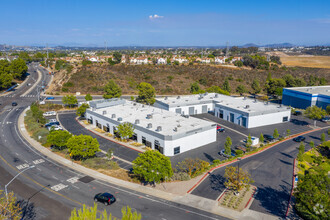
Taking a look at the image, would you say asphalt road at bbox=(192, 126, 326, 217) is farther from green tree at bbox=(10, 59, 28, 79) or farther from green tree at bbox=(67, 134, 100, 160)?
green tree at bbox=(10, 59, 28, 79)

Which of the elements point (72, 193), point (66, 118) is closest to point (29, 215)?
point (72, 193)

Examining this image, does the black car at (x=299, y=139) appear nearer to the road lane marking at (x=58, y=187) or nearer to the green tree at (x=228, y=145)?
the green tree at (x=228, y=145)

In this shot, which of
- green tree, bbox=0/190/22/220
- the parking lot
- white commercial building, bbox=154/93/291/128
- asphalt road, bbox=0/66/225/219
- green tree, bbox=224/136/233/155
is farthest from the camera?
white commercial building, bbox=154/93/291/128

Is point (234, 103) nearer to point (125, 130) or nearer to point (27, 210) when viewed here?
point (125, 130)

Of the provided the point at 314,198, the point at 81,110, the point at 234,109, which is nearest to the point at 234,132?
the point at 234,109

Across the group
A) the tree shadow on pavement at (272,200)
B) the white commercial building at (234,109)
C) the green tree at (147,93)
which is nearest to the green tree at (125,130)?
the white commercial building at (234,109)

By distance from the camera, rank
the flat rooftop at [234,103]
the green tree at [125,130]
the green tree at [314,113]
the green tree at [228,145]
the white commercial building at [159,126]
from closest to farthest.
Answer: the green tree at [228,145] < the white commercial building at [159,126] < the green tree at [125,130] < the green tree at [314,113] < the flat rooftop at [234,103]

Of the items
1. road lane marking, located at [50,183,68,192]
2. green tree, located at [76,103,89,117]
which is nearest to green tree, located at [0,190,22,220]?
road lane marking, located at [50,183,68,192]
